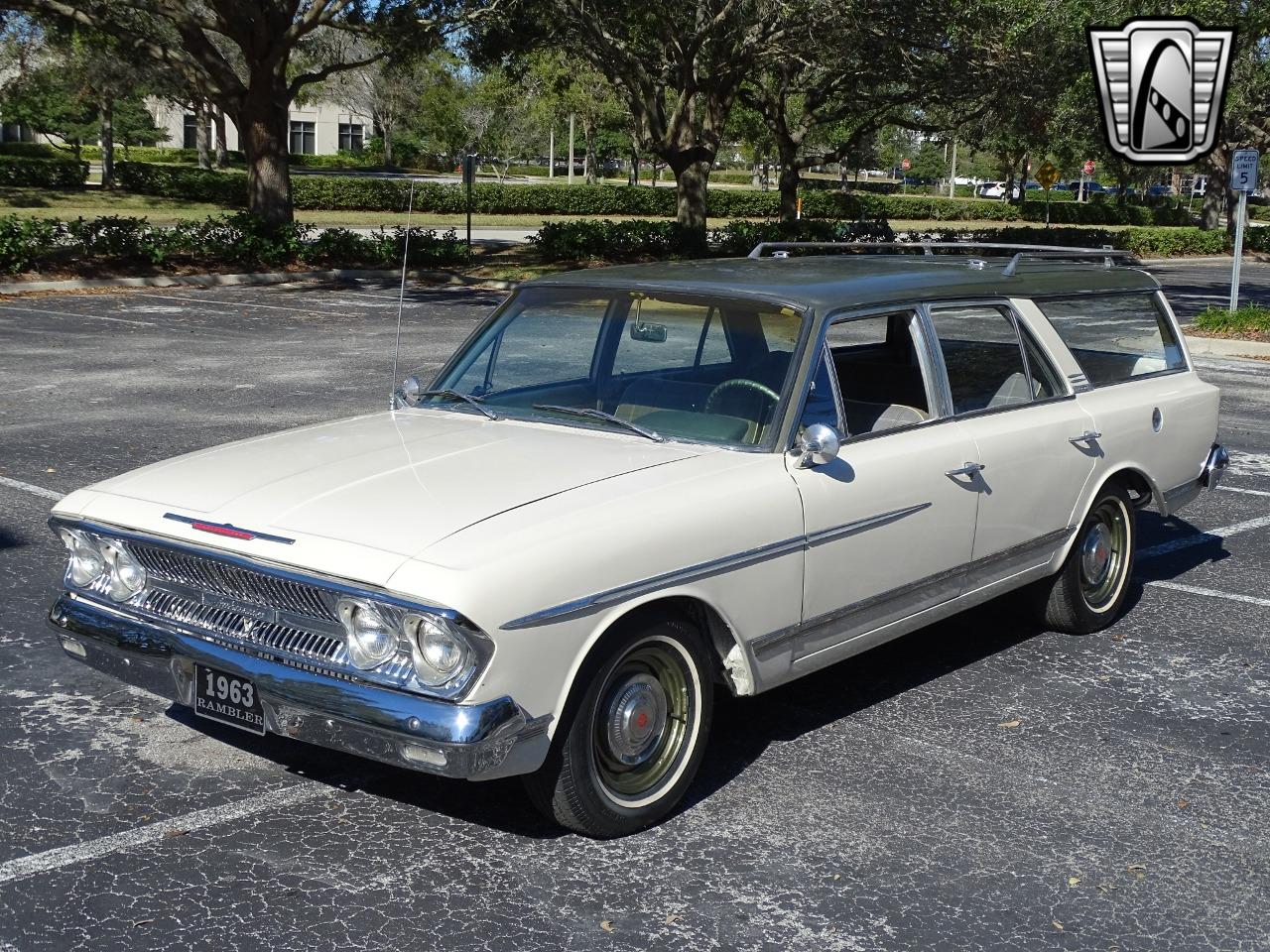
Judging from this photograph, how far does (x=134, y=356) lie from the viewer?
16.0m

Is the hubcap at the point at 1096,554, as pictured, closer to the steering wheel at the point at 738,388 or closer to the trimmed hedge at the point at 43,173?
the steering wheel at the point at 738,388

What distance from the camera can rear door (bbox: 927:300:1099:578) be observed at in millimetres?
5738

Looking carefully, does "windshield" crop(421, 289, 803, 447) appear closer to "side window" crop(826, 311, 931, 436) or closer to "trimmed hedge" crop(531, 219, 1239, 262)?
"side window" crop(826, 311, 931, 436)

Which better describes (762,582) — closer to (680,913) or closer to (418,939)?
(680,913)

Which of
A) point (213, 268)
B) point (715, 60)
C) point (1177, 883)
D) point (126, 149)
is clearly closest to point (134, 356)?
point (213, 268)

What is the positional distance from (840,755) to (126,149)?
7587 cm

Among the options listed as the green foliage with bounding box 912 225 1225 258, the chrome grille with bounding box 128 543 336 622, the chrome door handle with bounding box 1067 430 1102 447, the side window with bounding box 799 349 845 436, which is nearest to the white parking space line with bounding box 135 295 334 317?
the chrome door handle with bounding box 1067 430 1102 447

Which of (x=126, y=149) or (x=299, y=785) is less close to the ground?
(x=126, y=149)

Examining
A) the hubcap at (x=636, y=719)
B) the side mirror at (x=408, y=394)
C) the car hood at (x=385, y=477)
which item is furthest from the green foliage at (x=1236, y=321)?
the hubcap at (x=636, y=719)

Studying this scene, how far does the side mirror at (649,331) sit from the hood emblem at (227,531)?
6.26ft

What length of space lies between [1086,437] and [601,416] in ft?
7.57

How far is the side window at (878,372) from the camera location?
5535 mm

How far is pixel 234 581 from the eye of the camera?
14.1ft

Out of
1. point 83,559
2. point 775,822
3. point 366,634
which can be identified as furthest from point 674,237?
point 366,634
